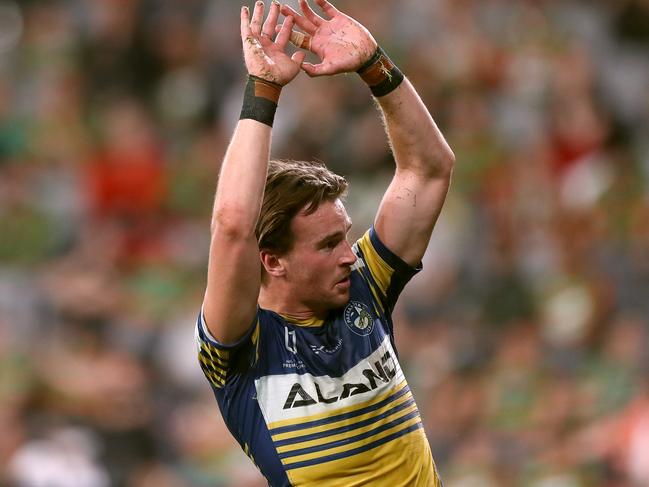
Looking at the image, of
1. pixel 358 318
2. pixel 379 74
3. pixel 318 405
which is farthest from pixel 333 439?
pixel 379 74

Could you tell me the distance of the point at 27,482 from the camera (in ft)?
26.0

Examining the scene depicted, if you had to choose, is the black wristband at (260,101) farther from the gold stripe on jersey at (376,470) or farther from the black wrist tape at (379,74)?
the gold stripe on jersey at (376,470)

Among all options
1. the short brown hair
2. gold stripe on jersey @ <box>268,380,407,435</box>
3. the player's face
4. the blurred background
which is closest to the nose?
the player's face

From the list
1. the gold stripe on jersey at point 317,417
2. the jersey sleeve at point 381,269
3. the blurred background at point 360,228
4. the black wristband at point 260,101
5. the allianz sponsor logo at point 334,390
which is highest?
the black wristband at point 260,101

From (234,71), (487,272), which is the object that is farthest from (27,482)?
(234,71)

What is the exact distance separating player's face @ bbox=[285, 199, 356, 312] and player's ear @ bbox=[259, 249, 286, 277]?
26 mm

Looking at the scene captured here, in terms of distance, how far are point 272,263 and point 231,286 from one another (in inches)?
17.7

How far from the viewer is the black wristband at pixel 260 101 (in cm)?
396

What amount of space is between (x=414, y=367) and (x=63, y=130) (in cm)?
389

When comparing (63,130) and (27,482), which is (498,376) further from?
(63,130)

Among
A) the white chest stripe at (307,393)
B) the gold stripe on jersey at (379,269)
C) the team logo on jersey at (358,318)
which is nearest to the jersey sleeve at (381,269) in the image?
the gold stripe on jersey at (379,269)

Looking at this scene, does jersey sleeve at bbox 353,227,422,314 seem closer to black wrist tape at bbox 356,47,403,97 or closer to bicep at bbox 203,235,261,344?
black wrist tape at bbox 356,47,403,97

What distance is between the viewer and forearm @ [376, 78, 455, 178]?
4410 mm

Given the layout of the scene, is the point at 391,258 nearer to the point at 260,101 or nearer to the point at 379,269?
the point at 379,269
